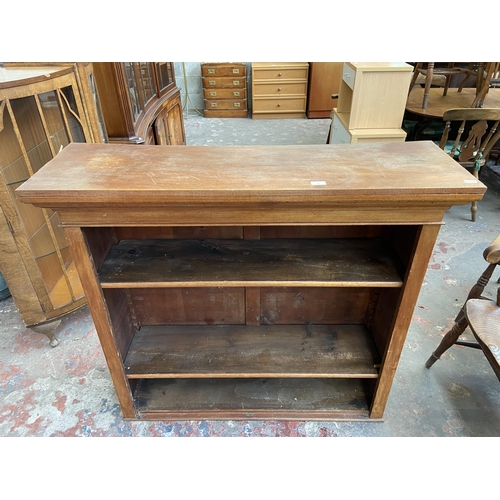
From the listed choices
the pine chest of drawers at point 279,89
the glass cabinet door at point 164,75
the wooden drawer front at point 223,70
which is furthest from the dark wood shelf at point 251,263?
the wooden drawer front at point 223,70

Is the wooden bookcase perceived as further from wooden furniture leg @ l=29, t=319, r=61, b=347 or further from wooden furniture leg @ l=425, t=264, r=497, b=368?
wooden furniture leg @ l=29, t=319, r=61, b=347

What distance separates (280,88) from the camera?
5.62 metres

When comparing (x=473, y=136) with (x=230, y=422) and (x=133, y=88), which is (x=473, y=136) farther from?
(x=230, y=422)

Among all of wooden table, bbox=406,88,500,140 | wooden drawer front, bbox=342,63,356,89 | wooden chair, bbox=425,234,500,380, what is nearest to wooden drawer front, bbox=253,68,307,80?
wooden table, bbox=406,88,500,140

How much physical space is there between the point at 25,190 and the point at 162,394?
1093 millimetres

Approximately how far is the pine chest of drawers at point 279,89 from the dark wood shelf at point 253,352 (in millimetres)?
4800

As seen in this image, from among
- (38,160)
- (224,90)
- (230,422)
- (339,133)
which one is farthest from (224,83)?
(230,422)

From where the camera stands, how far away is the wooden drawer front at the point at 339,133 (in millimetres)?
3176

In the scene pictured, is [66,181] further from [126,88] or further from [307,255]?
[126,88]

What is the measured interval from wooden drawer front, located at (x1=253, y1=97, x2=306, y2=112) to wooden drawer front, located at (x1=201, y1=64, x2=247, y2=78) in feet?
1.57

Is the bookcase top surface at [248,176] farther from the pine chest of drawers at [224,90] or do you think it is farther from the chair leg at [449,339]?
the pine chest of drawers at [224,90]

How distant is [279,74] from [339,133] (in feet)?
8.43

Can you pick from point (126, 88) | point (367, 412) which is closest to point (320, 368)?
point (367, 412)

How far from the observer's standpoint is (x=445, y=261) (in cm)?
258
